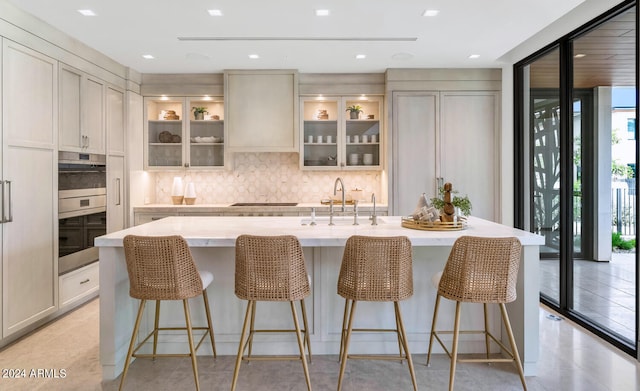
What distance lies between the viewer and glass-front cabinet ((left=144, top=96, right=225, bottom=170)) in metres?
5.14

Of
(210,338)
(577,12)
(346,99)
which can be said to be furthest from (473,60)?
(210,338)

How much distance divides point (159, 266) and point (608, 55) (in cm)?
400

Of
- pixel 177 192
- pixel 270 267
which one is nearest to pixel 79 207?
pixel 177 192

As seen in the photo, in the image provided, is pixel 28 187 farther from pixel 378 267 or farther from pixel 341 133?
pixel 341 133

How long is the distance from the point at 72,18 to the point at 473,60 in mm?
4077

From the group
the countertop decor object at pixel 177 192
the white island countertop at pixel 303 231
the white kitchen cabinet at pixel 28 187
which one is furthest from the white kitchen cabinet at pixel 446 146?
the white kitchen cabinet at pixel 28 187

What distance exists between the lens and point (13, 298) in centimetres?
303

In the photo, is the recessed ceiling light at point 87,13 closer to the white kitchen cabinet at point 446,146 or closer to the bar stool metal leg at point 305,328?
the bar stool metal leg at point 305,328

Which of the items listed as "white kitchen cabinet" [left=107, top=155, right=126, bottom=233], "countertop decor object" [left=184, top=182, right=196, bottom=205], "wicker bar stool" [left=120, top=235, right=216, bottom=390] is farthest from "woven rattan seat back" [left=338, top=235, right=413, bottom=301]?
"countertop decor object" [left=184, top=182, right=196, bottom=205]

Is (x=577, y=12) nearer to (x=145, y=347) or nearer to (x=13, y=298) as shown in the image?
(x=145, y=347)

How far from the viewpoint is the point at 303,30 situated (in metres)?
3.61

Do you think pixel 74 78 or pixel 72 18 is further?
pixel 74 78

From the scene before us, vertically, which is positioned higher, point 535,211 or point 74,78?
point 74,78

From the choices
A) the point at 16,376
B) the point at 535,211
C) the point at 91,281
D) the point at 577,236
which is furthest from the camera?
the point at 535,211
